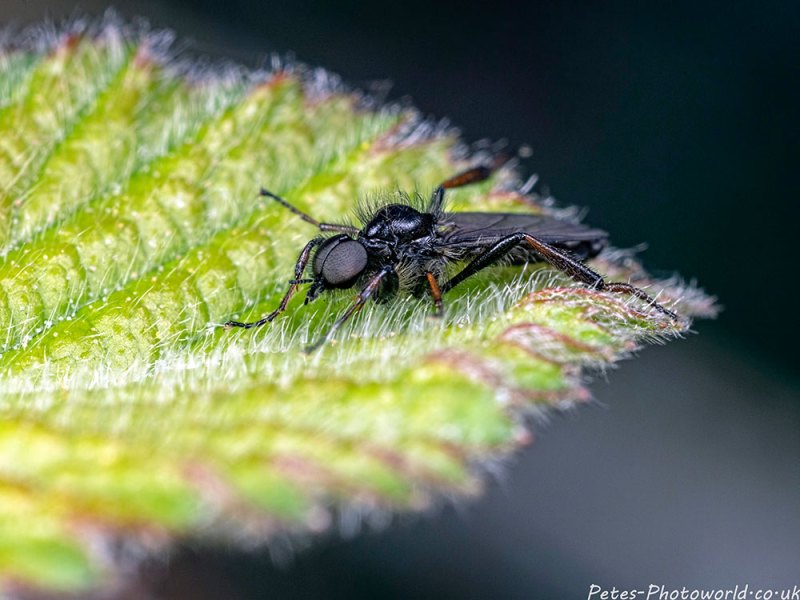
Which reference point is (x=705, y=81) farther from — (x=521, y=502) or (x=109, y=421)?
(x=109, y=421)

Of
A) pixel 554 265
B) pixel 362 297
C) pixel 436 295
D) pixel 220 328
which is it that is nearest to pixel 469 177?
pixel 554 265

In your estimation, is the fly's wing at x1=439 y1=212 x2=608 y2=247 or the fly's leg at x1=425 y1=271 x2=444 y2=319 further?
the fly's wing at x1=439 y1=212 x2=608 y2=247

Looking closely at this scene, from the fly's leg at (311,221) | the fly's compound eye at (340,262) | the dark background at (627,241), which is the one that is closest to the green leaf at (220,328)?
the fly's leg at (311,221)

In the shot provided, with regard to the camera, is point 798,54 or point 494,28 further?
point 494,28

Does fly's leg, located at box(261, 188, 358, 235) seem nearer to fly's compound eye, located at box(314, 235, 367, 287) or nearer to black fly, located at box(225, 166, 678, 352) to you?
black fly, located at box(225, 166, 678, 352)

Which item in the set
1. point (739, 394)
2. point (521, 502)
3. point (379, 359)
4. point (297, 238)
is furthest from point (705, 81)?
point (379, 359)

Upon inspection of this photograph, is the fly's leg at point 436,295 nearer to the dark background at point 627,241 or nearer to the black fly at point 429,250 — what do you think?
the black fly at point 429,250

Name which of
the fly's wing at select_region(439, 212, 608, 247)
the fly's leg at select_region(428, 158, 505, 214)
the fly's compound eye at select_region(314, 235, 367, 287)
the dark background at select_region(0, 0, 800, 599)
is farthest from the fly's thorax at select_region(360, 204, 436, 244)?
the dark background at select_region(0, 0, 800, 599)
